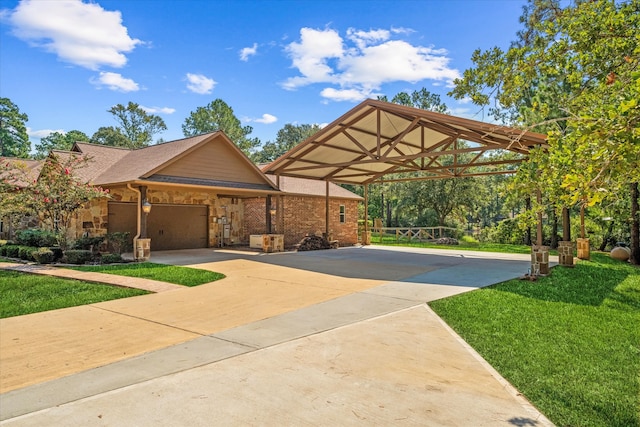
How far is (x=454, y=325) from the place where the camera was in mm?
6438

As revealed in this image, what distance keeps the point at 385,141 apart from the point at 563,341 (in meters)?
12.9

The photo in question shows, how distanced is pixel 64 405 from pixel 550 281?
1066 centimetres

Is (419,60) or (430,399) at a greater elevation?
(419,60)

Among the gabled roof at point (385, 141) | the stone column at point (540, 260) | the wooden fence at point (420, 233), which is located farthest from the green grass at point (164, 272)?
the wooden fence at point (420, 233)

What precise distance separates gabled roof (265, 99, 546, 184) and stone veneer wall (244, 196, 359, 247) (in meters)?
2.08

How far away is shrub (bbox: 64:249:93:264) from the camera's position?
42.1ft

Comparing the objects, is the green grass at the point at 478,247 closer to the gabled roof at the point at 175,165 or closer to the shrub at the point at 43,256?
the gabled roof at the point at 175,165

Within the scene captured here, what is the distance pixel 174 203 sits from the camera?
1892 centimetres

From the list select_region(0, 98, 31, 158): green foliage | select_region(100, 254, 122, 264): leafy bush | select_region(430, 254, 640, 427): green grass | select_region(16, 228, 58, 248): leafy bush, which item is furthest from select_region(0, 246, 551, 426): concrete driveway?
select_region(0, 98, 31, 158): green foliage

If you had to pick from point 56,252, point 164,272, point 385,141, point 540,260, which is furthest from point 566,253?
point 56,252

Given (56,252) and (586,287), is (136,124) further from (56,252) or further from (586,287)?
(586,287)

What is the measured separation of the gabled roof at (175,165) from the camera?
14.8 metres

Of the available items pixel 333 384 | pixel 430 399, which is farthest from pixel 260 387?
pixel 430 399

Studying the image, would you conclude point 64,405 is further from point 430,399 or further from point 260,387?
point 430,399
